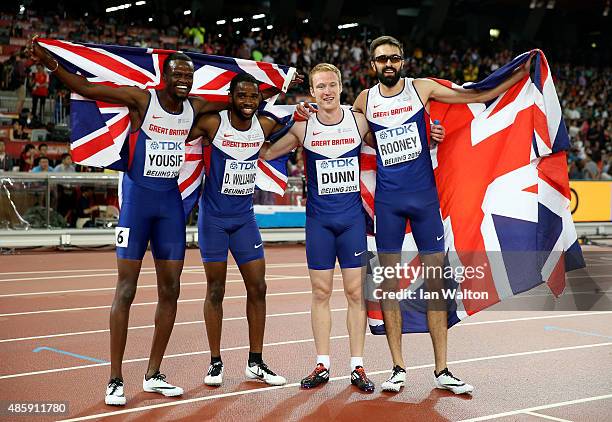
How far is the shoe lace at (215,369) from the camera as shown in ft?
18.0

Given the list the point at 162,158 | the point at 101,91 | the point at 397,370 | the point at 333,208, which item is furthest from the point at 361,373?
the point at 101,91

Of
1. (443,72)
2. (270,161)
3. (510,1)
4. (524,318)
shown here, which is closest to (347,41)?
(443,72)

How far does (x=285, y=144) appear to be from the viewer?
19.0ft

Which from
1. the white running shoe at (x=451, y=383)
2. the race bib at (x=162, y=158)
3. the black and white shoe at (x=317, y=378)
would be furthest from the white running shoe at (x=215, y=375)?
the white running shoe at (x=451, y=383)

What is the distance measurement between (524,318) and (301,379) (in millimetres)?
3705

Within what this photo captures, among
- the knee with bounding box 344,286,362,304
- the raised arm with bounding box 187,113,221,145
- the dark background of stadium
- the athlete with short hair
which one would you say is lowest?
the knee with bounding box 344,286,362,304

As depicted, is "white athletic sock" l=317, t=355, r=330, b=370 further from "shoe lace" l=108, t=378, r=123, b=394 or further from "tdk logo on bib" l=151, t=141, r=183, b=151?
"tdk logo on bib" l=151, t=141, r=183, b=151

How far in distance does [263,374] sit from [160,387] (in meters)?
0.75

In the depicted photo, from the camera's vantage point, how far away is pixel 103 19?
82.0 feet

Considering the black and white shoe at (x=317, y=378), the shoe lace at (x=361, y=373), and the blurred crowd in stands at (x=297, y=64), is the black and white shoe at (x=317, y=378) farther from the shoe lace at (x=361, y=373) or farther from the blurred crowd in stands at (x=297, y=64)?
the blurred crowd in stands at (x=297, y=64)

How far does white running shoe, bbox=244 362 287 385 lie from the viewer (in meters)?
5.47

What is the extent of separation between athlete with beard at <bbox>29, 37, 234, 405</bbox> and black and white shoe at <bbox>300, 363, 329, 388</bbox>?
85 centimetres

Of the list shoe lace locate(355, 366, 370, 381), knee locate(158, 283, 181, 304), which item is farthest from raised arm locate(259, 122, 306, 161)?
shoe lace locate(355, 366, 370, 381)

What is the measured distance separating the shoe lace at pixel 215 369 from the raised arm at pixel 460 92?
7.73 feet
